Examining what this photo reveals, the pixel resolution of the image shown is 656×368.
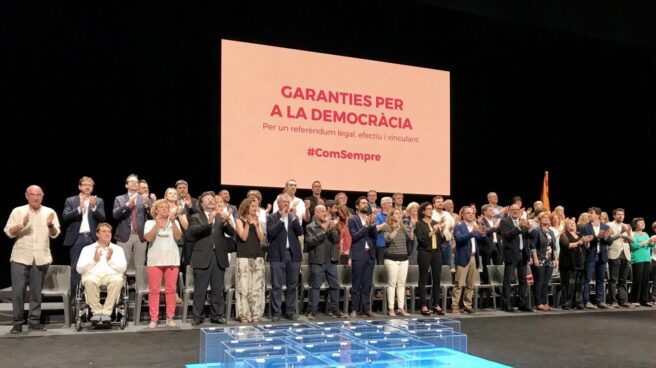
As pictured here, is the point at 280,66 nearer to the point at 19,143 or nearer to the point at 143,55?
the point at 143,55

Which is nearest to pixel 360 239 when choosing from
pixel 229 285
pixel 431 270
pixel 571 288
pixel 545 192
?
pixel 431 270

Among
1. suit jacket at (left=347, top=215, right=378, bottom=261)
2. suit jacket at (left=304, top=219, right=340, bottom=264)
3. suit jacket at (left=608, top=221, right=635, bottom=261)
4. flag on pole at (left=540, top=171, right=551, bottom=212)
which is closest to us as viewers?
suit jacket at (left=304, top=219, right=340, bottom=264)

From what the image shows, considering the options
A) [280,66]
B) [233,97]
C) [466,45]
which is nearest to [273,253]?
[233,97]

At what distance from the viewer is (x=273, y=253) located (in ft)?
22.2

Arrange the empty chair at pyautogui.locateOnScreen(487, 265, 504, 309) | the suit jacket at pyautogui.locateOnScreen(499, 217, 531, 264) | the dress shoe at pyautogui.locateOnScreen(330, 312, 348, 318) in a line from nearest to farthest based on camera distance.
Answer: the dress shoe at pyautogui.locateOnScreen(330, 312, 348, 318)
the suit jacket at pyautogui.locateOnScreen(499, 217, 531, 264)
the empty chair at pyautogui.locateOnScreen(487, 265, 504, 309)

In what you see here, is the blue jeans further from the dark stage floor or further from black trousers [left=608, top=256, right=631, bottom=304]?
the dark stage floor

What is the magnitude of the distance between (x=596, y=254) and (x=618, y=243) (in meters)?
0.46

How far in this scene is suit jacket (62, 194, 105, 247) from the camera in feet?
20.5

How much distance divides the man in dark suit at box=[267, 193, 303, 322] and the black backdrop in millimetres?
2189

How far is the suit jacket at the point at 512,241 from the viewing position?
25.6ft

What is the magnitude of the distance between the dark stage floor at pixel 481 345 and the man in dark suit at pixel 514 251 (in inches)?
37.2

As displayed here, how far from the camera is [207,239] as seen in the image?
6395 mm

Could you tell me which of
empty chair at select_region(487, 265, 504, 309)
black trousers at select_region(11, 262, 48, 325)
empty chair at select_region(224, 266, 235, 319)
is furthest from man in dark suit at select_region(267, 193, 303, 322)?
empty chair at select_region(487, 265, 504, 309)

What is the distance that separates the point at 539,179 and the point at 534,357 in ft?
24.3
